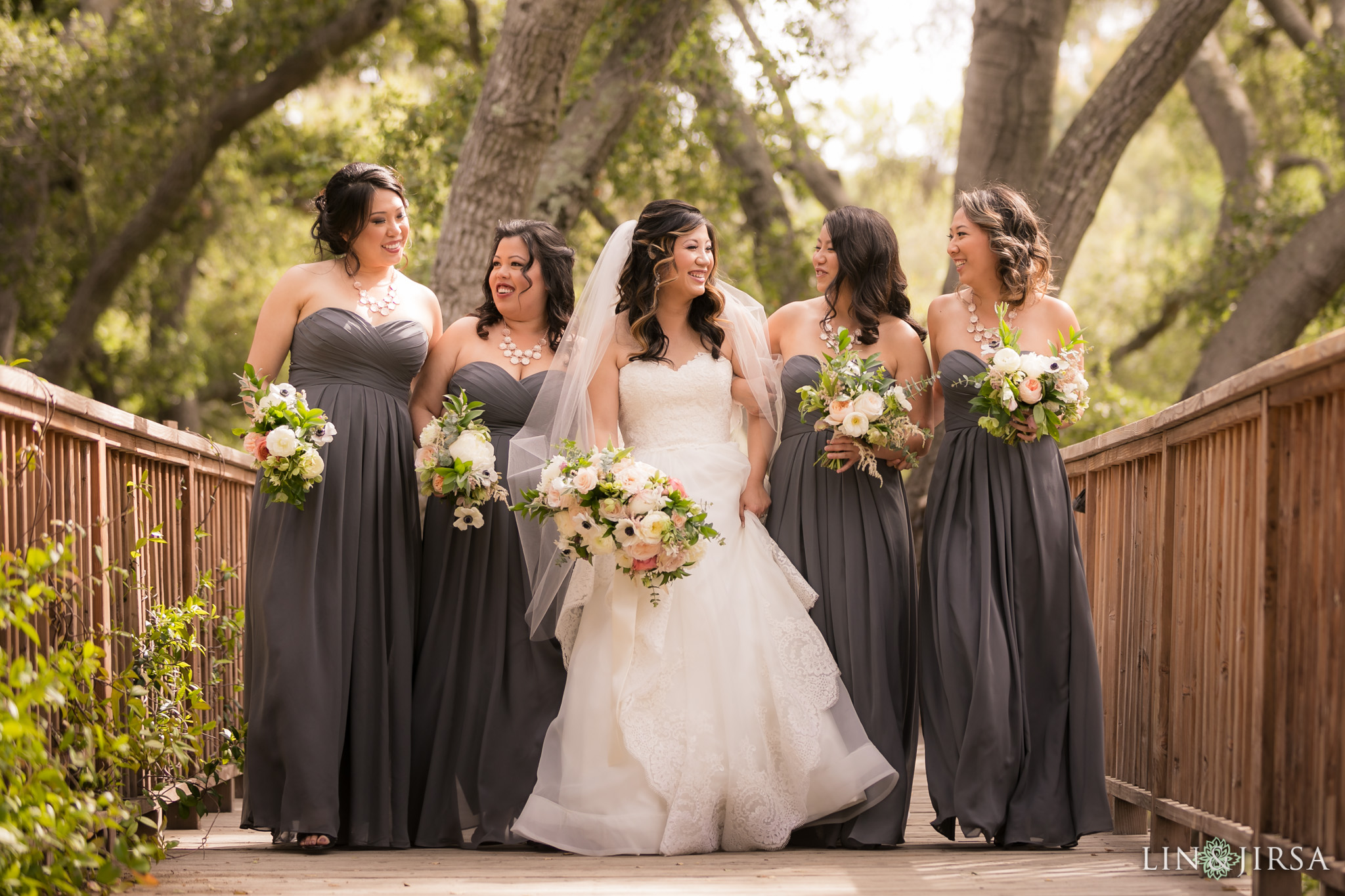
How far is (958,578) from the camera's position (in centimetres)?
438

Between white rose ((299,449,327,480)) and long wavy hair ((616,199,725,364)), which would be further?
long wavy hair ((616,199,725,364))

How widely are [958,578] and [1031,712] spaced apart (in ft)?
1.78

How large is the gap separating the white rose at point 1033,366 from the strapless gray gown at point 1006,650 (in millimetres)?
309

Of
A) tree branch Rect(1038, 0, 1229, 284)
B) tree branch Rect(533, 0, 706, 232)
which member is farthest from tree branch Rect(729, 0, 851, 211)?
tree branch Rect(1038, 0, 1229, 284)

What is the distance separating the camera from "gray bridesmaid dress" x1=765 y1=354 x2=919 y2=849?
4.41 meters

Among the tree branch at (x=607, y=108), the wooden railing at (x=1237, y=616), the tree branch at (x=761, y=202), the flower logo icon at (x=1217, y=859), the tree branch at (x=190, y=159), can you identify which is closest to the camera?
the wooden railing at (x=1237, y=616)

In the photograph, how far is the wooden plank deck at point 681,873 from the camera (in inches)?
127

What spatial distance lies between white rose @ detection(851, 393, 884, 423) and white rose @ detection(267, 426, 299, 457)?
1.91 meters

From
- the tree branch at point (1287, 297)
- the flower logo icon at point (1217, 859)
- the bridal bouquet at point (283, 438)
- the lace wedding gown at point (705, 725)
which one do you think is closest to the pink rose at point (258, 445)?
the bridal bouquet at point (283, 438)

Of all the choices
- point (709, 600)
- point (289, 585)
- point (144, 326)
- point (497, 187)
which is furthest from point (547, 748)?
point (144, 326)

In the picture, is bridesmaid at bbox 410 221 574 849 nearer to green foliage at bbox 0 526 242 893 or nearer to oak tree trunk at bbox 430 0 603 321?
green foliage at bbox 0 526 242 893

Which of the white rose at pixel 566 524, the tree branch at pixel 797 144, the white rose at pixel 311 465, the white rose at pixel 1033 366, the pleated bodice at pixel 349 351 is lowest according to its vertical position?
the white rose at pixel 566 524

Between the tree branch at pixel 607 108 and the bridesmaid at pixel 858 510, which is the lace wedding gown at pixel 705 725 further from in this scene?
the tree branch at pixel 607 108

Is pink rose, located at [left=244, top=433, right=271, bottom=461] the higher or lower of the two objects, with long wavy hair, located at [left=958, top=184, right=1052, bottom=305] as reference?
lower
